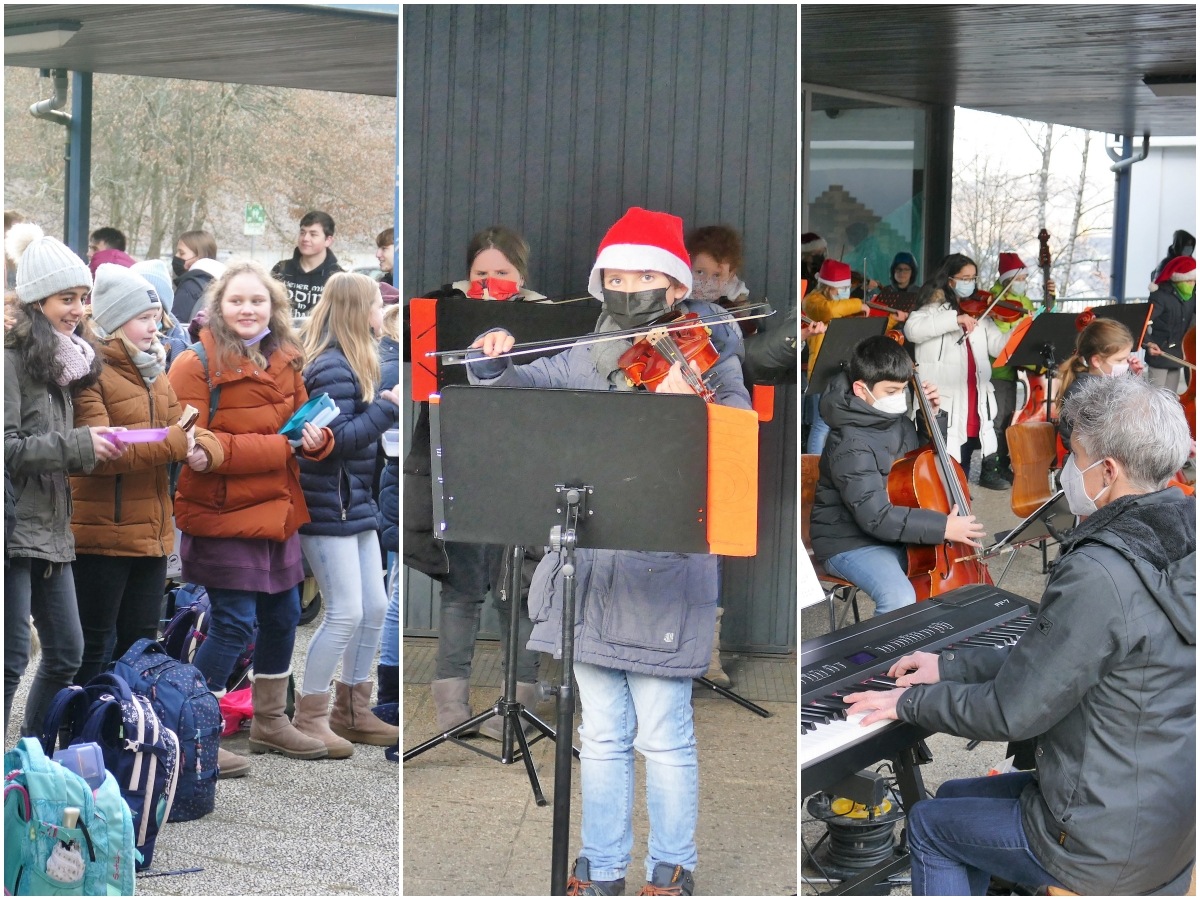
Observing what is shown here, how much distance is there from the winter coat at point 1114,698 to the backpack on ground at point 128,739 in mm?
1635

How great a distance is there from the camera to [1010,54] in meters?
5.49

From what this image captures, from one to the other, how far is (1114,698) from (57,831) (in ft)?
A: 5.91

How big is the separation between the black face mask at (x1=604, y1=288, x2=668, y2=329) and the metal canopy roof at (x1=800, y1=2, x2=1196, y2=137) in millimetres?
2355

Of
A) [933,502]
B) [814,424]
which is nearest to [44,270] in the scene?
[933,502]

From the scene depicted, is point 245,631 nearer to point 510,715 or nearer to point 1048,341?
point 510,715

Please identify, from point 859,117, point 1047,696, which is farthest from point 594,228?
point 859,117

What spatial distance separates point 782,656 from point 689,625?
0.17m

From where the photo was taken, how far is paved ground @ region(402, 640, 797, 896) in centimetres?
217

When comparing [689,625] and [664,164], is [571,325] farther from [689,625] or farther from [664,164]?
[689,625]

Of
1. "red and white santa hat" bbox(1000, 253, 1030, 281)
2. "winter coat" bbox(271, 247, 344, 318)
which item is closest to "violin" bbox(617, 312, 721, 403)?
"winter coat" bbox(271, 247, 344, 318)

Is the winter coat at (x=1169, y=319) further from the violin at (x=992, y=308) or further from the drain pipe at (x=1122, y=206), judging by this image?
the drain pipe at (x=1122, y=206)

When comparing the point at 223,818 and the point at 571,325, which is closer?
the point at 571,325

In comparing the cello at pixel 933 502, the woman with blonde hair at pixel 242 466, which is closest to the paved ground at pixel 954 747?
the cello at pixel 933 502

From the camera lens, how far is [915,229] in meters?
7.95
